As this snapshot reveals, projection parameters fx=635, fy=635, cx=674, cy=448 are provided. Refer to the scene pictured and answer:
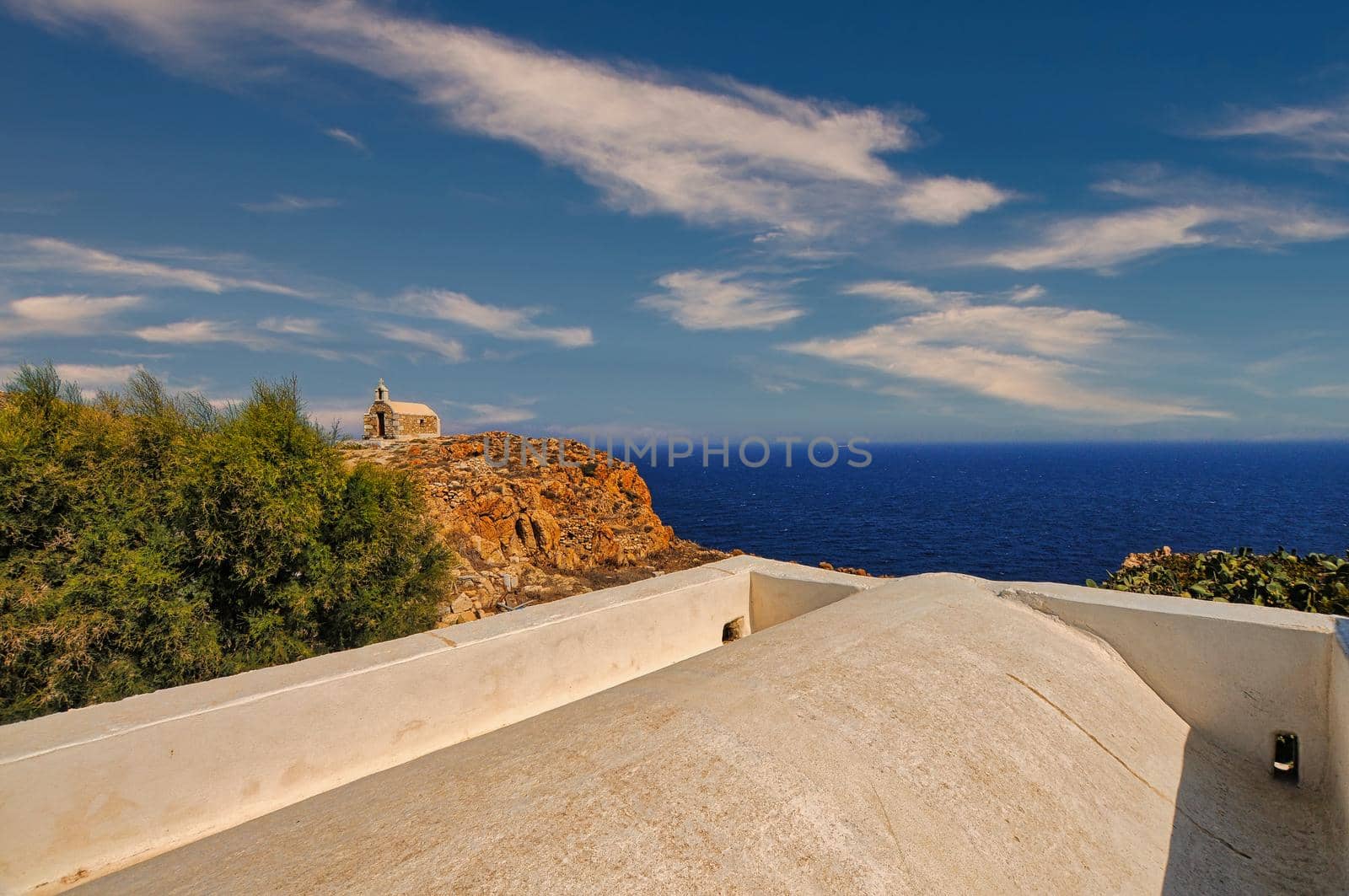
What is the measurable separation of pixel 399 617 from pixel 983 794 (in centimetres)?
1188

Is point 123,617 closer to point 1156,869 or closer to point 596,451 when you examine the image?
point 1156,869

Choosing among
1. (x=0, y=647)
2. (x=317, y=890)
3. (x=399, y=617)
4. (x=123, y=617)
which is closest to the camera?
(x=317, y=890)

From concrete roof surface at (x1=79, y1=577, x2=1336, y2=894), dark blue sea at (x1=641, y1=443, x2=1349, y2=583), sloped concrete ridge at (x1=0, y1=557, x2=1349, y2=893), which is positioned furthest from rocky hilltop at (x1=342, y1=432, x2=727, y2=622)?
dark blue sea at (x1=641, y1=443, x2=1349, y2=583)

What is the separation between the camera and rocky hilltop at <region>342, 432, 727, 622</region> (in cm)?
2114

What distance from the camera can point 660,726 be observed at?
124 inches

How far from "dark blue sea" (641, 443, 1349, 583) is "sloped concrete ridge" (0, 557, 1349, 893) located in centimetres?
3141

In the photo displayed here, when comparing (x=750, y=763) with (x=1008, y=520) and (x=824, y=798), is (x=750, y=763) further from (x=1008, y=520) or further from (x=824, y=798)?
(x=1008, y=520)

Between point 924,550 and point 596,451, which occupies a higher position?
point 596,451

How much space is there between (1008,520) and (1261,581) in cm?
6480

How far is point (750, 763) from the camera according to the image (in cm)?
287

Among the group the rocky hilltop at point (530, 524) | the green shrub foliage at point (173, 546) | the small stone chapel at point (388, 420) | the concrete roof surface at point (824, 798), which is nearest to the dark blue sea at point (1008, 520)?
the rocky hilltop at point (530, 524)

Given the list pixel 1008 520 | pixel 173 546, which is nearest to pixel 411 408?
pixel 173 546

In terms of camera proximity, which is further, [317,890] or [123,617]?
[123,617]

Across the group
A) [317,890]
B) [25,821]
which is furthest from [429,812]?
[25,821]
